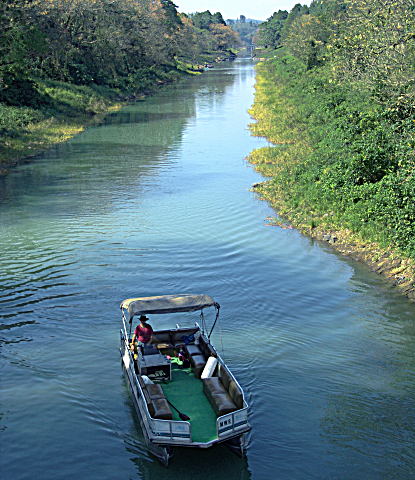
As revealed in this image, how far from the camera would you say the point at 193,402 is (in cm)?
1447

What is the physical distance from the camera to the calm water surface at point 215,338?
1343cm

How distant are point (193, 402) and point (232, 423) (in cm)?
190

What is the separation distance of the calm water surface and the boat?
0.65 meters

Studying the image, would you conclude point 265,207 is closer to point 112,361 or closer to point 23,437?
Result: point 112,361

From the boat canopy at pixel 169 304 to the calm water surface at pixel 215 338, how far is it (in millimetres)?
1885

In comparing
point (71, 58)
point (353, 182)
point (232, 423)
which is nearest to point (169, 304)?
point (232, 423)

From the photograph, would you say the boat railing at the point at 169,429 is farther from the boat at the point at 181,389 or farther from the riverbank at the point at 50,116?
the riverbank at the point at 50,116

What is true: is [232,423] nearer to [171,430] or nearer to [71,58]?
[171,430]

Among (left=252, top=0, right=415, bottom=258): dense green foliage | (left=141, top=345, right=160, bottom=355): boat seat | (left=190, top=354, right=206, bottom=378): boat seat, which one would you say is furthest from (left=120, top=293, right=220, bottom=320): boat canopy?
(left=252, top=0, right=415, bottom=258): dense green foliage

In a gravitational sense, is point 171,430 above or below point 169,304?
below

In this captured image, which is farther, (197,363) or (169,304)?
(169,304)

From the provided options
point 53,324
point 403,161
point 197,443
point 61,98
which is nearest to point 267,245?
point 403,161

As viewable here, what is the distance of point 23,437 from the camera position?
1404cm

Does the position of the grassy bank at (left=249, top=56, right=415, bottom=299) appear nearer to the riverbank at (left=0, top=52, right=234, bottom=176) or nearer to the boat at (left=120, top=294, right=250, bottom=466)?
the boat at (left=120, top=294, right=250, bottom=466)
